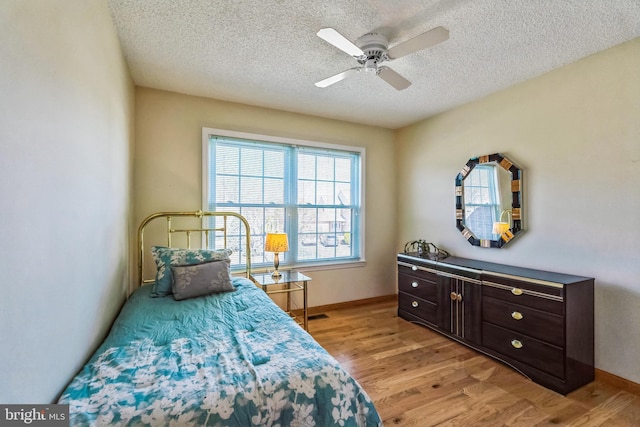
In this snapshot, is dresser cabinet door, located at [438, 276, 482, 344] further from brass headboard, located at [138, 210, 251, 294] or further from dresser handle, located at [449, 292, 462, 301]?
brass headboard, located at [138, 210, 251, 294]

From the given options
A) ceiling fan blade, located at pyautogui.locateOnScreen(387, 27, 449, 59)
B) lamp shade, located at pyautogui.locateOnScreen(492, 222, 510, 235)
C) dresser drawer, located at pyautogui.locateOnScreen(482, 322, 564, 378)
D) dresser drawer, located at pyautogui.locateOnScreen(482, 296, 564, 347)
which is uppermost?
ceiling fan blade, located at pyautogui.locateOnScreen(387, 27, 449, 59)

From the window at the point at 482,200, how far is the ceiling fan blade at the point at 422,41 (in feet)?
5.91

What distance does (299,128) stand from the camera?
12.1 ft

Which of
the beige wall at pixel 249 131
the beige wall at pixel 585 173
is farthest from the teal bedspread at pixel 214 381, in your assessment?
the beige wall at pixel 585 173

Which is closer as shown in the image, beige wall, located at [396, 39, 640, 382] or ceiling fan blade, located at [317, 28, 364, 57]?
ceiling fan blade, located at [317, 28, 364, 57]

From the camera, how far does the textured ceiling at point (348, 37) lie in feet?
5.94

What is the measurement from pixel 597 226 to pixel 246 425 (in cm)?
285

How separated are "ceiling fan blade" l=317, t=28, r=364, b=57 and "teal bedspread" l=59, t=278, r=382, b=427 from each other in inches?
67.1

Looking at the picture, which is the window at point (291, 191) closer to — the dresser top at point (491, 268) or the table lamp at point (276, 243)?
the table lamp at point (276, 243)

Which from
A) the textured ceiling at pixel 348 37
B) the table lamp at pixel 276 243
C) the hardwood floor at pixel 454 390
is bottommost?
the hardwood floor at pixel 454 390

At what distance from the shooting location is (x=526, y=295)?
2369mm

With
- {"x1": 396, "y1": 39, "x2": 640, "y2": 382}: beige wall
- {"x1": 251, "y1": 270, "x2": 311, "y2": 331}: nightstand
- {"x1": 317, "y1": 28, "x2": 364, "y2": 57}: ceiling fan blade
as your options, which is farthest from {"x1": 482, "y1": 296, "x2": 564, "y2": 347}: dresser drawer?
{"x1": 317, "y1": 28, "x2": 364, "y2": 57}: ceiling fan blade

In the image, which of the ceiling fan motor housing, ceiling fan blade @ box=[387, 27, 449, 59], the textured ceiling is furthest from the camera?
the ceiling fan motor housing

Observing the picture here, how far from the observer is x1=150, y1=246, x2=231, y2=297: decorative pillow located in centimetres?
232
